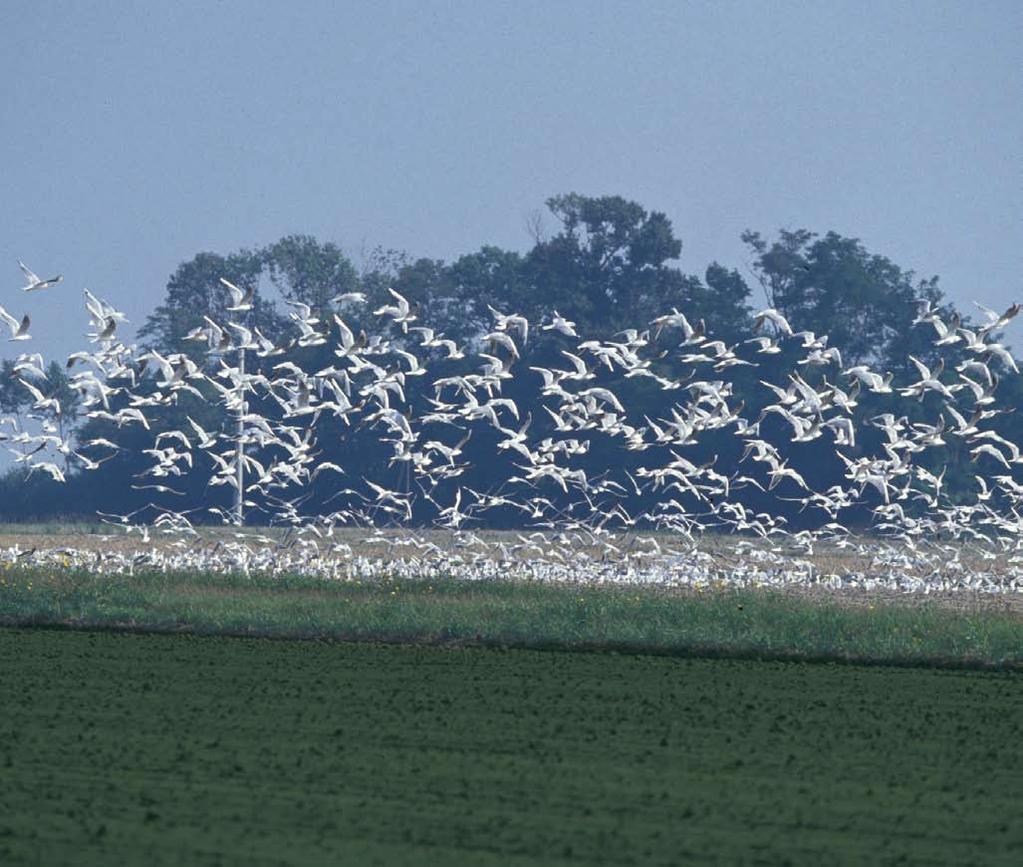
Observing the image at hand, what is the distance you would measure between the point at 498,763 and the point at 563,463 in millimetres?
61087

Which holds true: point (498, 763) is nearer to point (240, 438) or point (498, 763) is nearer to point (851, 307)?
point (240, 438)

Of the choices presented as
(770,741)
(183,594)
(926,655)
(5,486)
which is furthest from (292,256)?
(770,741)

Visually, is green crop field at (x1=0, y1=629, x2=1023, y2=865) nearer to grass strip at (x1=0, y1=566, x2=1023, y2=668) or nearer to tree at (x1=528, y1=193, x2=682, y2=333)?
grass strip at (x1=0, y1=566, x2=1023, y2=668)

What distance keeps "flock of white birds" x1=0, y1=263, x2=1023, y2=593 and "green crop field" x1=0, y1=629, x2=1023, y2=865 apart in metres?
10.9

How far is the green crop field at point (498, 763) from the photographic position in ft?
39.6

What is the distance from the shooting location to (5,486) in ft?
309

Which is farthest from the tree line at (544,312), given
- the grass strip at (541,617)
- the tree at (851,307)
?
the grass strip at (541,617)

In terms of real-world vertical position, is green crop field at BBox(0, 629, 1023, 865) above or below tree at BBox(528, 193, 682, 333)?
below

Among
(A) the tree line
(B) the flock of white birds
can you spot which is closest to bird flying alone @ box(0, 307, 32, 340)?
(B) the flock of white birds

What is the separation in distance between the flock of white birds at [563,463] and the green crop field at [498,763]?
431 inches

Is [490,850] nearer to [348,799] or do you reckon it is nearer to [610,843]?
[610,843]

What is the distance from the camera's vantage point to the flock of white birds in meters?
36.6

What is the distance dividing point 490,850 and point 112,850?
2313 mm

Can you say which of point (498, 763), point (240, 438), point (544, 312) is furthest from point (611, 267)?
point (498, 763)
